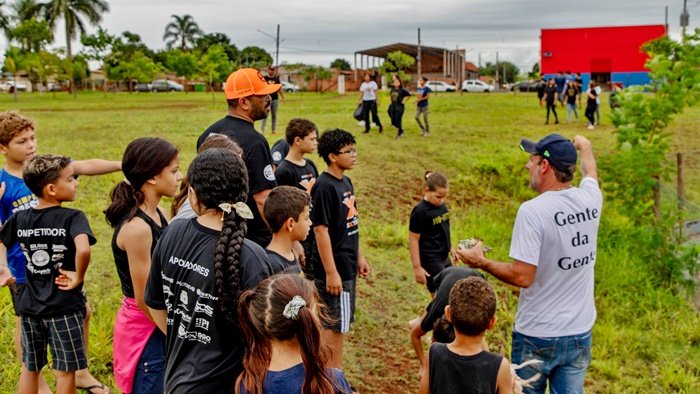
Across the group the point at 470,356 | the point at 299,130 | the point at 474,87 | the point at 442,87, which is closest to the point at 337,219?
the point at 299,130

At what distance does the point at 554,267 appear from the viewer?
11.4 ft

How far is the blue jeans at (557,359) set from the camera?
3500 millimetres

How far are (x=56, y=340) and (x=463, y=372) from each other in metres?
2.26

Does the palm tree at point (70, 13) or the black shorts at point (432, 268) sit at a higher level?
the palm tree at point (70, 13)

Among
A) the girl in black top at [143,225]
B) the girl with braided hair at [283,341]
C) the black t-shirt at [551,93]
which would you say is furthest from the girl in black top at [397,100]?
the girl with braided hair at [283,341]

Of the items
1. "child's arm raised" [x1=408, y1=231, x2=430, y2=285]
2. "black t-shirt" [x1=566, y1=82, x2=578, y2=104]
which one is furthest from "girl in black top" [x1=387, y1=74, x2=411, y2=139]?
"child's arm raised" [x1=408, y1=231, x2=430, y2=285]

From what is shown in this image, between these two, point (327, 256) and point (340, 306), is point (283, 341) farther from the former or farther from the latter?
point (340, 306)

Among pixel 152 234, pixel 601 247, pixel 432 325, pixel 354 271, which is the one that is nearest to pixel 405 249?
pixel 601 247

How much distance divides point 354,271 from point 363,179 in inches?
263

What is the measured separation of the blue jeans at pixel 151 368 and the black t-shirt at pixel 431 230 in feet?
9.02

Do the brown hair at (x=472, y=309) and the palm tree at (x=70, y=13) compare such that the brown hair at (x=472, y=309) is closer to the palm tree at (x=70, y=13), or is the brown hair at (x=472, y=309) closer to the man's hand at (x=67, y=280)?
the man's hand at (x=67, y=280)

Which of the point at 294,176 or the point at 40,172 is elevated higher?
the point at 40,172

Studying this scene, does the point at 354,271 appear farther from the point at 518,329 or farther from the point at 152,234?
the point at 152,234

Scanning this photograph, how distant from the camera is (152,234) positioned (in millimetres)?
3078
